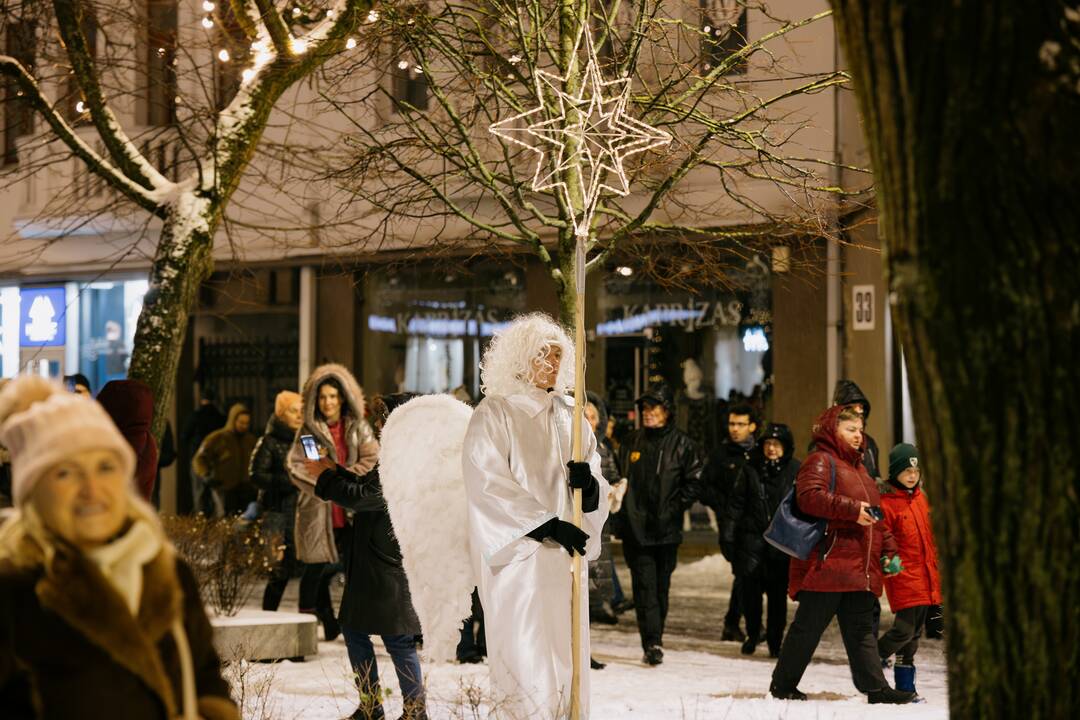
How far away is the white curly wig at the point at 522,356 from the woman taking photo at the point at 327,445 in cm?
133

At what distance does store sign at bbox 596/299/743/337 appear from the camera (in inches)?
687

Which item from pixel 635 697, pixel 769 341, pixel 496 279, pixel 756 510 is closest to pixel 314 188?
pixel 496 279

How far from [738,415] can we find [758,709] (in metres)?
→ 4.03

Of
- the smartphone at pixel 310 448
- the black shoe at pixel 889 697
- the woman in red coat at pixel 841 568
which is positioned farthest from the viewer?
the woman in red coat at pixel 841 568

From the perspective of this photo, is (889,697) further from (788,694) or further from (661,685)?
(661,685)

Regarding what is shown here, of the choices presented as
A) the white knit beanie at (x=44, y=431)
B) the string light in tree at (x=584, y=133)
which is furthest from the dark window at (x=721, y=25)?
the white knit beanie at (x=44, y=431)

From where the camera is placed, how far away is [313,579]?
1116cm

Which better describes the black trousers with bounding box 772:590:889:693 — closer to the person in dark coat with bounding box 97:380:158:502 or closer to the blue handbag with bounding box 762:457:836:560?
the blue handbag with bounding box 762:457:836:560

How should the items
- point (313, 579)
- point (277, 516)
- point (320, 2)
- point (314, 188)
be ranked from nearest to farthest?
point (313, 579) → point (277, 516) → point (320, 2) → point (314, 188)

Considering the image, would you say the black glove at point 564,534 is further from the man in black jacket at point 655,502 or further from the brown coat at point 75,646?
the brown coat at point 75,646

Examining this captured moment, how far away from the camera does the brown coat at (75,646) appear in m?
3.13

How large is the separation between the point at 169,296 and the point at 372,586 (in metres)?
A: 3.34

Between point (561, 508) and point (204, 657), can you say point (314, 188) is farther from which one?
point (204, 657)

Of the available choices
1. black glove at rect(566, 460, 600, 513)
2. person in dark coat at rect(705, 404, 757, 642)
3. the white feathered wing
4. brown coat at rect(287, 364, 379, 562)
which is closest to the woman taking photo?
brown coat at rect(287, 364, 379, 562)
